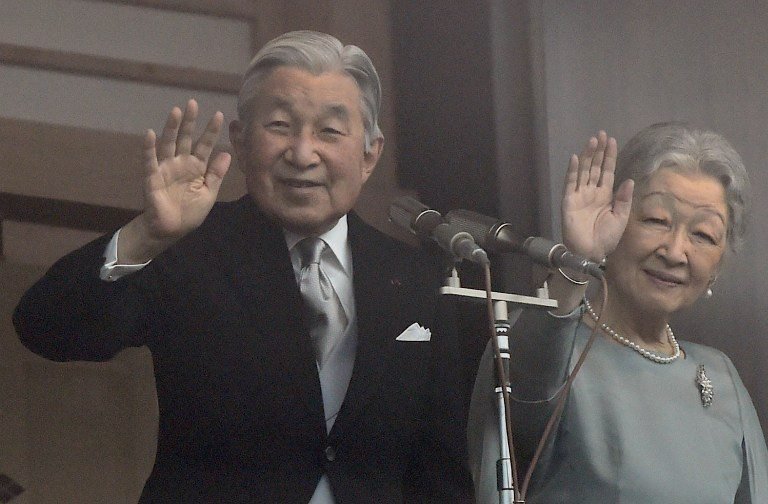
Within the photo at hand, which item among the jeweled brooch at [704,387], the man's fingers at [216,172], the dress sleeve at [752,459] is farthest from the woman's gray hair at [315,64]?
the dress sleeve at [752,459]

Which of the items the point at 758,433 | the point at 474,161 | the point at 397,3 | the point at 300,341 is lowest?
the point at 758,433

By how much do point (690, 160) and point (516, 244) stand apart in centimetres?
82

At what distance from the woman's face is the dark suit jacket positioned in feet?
1.73

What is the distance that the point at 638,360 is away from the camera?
10.8ft

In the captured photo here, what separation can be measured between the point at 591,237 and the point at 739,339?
0.77 m

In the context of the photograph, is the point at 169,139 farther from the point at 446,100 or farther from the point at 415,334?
the point at 446,100

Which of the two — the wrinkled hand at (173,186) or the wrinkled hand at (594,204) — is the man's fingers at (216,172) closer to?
the wrinkled hand at (173,186)

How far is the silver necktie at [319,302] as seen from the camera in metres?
2.96

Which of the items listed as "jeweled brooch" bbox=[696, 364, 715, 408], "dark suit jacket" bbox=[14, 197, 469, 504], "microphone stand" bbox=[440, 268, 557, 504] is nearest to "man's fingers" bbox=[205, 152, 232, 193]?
"dark suit jacket" bbox=[14, 197, 469, 504]

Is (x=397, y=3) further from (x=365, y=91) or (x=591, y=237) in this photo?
(x=591, y=237)

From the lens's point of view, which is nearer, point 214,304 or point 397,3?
point 214,304

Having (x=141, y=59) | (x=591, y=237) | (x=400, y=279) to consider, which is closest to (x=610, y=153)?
(x=591, y=237)

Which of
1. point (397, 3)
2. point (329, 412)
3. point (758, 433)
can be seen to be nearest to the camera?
point (329, 412)

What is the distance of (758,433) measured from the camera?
332cm
